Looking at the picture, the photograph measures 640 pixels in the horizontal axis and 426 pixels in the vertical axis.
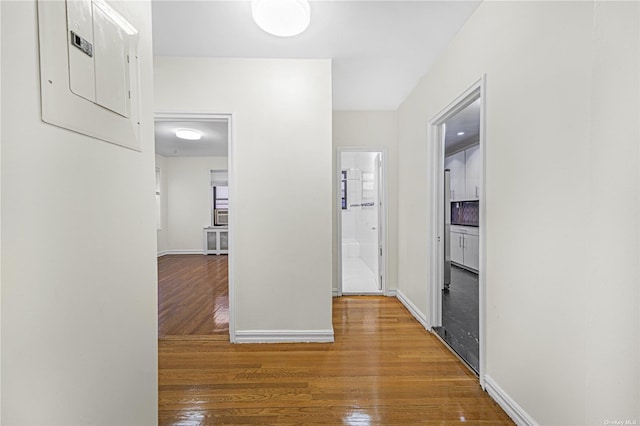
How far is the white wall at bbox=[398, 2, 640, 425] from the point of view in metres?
0.84

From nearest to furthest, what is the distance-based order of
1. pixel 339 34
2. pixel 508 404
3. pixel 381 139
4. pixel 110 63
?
1. pixel 110 63
2. pixel 508 404
3. pixel 339 34
4. pixel 381 139

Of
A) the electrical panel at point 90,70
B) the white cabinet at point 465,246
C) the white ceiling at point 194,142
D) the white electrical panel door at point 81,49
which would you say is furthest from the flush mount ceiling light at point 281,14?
the white cabinet at point 465,246

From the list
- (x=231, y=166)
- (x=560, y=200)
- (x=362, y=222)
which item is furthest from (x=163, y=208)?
(x=560, y=200)

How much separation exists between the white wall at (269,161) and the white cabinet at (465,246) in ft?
12.1

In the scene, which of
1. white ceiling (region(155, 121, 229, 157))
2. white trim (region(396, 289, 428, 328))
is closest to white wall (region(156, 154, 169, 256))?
white ceiling (region(155, 121, 229, 157))

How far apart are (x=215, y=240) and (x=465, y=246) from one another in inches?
236

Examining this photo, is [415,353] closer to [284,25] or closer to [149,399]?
[149,399]

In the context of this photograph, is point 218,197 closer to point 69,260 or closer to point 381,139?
point 381,139

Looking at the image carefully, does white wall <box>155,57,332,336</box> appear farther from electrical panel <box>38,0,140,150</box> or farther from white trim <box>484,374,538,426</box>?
electrical panel <box>38,0,140,150</box>

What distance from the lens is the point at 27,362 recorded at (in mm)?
658

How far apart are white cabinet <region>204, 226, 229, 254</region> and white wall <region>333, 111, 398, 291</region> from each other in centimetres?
455

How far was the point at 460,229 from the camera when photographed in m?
5.63

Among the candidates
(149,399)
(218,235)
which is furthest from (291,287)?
(218,235)

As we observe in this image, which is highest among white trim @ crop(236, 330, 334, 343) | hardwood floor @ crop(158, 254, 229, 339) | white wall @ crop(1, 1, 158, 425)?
white wall @ crop(1, 1, 158, 425)
